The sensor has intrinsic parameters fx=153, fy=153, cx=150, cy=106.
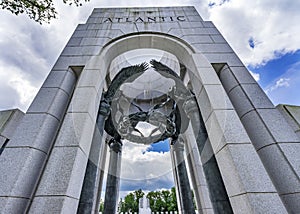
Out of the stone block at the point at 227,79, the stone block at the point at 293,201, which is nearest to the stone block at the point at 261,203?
the stone block at the point at 293,201

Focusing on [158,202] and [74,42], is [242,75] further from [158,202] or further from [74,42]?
[158,202]

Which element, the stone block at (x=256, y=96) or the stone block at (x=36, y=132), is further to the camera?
the stone block at (x=256, y=96)

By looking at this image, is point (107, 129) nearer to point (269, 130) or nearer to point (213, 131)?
point (213, 131)

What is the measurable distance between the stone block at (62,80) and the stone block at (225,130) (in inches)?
146

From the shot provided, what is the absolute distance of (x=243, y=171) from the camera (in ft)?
8.77

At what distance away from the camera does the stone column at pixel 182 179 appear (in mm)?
6176

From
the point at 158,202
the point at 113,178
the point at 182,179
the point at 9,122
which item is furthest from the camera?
the point at 158,202

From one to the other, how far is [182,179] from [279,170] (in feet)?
14.5

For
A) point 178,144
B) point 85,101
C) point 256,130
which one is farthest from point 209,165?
point 178,144

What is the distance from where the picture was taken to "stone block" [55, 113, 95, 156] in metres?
3.05

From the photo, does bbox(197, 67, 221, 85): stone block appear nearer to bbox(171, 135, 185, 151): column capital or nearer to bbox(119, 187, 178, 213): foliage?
bbox(171, 135, 185, 151): column capital

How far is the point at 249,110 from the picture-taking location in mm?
3592

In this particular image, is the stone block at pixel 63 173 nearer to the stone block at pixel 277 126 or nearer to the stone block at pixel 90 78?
the stone block at pixel 90 78

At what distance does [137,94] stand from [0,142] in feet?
20.2
